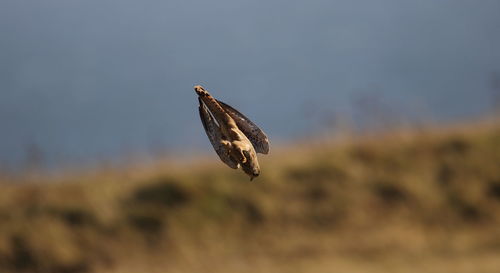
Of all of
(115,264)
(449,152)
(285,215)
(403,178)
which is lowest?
(115,264)

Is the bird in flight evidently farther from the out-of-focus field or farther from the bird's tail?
the out-of-focus field

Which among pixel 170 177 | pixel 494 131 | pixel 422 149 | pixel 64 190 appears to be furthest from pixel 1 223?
pixel 494 131

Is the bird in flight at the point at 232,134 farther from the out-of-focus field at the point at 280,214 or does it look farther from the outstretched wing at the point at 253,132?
the out-of-focus field at the point at 280,214

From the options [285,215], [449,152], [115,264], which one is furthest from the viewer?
[449,152]

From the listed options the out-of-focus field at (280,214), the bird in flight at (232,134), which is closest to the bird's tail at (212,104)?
the bird in flight at (232,134)

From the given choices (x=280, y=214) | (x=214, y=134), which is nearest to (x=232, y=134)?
(x=214, y=134)

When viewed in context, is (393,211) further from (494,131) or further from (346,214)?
(494,131)

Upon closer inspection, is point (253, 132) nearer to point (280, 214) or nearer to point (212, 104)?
point (212, 104)
